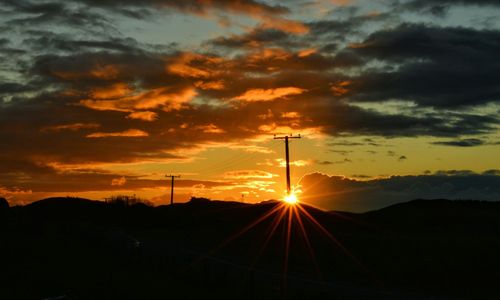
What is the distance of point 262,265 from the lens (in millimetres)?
43375

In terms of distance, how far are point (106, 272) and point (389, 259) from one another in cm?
2494

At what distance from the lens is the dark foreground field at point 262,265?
85.1 feet

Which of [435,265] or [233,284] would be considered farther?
[435,265]

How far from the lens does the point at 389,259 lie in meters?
49.5

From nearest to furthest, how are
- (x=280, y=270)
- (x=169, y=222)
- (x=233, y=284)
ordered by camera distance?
1. (x=233, y=284)
2. (x=280, y=270)
3. (x=169, y=222)

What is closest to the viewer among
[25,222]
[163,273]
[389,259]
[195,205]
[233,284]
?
[233,284]

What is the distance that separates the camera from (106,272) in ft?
103

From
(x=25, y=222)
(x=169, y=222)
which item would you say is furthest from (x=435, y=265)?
(x=169, y=222)

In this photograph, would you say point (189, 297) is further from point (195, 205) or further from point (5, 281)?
point (195, 205)

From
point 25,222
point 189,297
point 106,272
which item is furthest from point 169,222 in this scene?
point 189,297

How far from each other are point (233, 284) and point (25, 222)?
214 feet

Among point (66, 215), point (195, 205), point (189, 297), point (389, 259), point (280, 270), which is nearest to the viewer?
point (189, 297)

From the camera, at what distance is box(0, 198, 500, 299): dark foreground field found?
26.0 m

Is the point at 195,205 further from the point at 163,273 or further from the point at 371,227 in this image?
the point at 163,273
